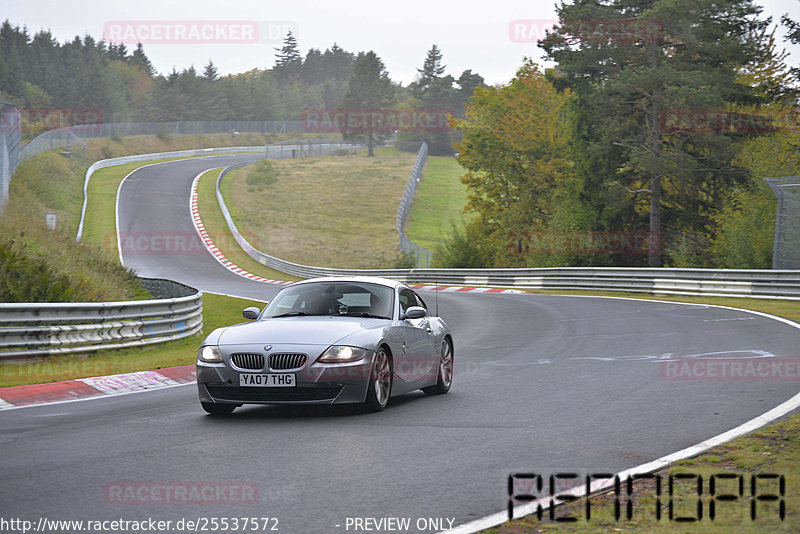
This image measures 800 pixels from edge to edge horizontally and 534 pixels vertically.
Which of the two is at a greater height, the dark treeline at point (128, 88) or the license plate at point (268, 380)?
the dark treeline at point (128, 88)

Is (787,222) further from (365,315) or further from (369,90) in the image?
(369,90)

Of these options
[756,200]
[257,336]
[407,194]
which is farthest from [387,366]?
[407,194]

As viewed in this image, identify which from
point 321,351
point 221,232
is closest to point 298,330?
point 321,351

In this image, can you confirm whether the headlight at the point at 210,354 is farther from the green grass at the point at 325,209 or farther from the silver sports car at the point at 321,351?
the green grass at the point at 325,209

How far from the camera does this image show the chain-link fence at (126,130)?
68.3 metres

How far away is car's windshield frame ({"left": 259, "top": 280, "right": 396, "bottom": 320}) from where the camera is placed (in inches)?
423

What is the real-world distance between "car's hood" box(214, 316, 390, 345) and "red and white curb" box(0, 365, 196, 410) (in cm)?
289

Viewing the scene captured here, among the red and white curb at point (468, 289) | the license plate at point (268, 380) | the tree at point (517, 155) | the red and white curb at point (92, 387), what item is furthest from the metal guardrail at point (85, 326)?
the tree at point (517, 155)

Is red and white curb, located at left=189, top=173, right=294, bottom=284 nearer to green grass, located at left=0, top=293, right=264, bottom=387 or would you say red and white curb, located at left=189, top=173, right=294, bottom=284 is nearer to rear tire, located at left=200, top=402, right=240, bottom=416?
green grass, located at left=0, top=293, right=264, bottom=387

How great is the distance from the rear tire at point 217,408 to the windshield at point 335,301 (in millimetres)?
1339

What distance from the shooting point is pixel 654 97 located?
42.7 meters

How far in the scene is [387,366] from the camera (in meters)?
10.2

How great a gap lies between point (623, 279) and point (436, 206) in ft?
165

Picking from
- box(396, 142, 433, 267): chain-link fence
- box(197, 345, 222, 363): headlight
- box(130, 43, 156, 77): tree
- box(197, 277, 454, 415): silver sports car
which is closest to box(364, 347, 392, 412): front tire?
box(197, 277, 454, 415): silver sports car
